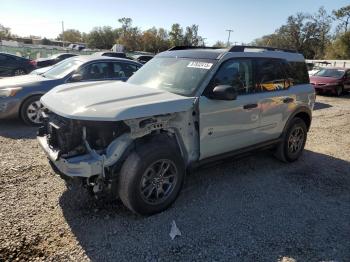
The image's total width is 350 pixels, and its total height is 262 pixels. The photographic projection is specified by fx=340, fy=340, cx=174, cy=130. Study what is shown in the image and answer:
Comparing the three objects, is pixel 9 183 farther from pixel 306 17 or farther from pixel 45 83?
pixel 306 17

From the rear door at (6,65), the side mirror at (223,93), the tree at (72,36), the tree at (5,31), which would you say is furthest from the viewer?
the tree at (72,36)

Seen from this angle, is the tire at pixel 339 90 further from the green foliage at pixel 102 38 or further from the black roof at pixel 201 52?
the green foliage at pixel 102 38

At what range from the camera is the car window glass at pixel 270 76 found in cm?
499

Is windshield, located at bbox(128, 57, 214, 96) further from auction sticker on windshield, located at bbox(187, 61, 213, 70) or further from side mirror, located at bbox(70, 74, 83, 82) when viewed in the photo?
side mirror, located at bbox(70, 74, 83, 82)

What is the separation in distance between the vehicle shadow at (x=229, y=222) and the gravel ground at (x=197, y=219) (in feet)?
0.03

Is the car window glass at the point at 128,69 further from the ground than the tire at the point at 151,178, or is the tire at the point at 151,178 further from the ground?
the car window glass at the point at 128,69

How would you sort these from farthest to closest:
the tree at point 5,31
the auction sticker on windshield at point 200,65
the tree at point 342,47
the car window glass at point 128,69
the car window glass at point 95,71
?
the tree at point 5,31
the tree at point 342,47
the car window glass at point 128,69
the car window glass at point 95,71
the auction sticker on windshield at point 200,65

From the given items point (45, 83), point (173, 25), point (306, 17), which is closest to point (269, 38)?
A: point (306, 17)

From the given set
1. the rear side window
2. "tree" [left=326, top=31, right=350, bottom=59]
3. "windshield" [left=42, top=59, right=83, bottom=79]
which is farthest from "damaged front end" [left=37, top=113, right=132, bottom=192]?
"tree" [left=326, top=31, right=350, bottom=59]

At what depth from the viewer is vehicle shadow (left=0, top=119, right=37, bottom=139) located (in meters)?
6.75

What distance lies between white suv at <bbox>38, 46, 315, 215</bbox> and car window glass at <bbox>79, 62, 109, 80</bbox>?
3.20m

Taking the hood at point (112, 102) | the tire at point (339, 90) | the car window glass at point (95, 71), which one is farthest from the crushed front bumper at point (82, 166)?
the tire at point (339, 90)

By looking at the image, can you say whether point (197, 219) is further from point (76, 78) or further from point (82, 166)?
point (76, 78)

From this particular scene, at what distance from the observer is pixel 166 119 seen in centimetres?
382
